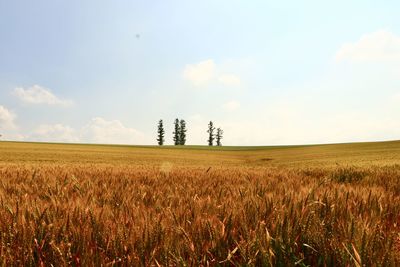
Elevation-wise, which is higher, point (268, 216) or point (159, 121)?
point (159, 121)

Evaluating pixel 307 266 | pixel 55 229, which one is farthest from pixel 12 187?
pixel 307 266

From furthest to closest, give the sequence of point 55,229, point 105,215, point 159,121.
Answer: point 159,121
point 105,215
point 55,229

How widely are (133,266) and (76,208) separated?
3.24 feet

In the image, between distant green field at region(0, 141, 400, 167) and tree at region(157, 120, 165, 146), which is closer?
distant green field at region(0, 141, 400, 167)

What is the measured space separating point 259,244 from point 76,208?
1333 mm

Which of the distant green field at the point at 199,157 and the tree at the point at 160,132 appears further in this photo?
the tree at the point at 160,132

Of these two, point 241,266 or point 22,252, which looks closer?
point 241,266

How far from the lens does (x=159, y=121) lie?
4975 inches

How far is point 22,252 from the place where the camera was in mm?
1745

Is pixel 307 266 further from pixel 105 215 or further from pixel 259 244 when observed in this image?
pixel 105 215

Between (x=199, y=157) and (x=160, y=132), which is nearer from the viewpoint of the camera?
(x=199, y=157)

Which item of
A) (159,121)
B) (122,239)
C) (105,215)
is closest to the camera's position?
(122,239)

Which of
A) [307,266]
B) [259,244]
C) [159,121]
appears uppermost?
[159,121]

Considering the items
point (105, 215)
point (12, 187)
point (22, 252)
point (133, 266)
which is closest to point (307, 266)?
point (133, 266)
